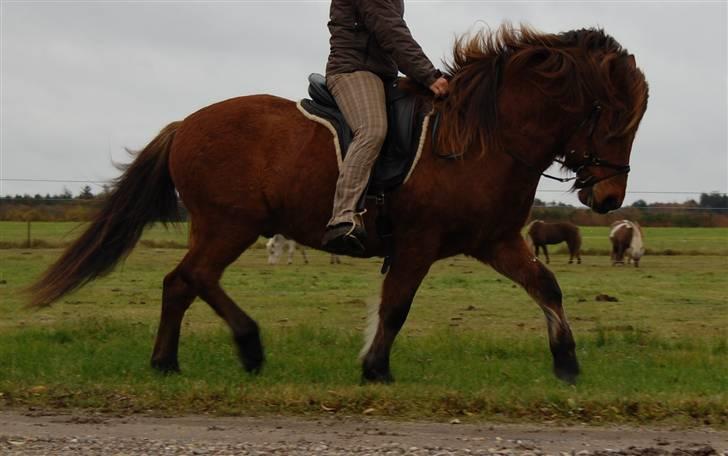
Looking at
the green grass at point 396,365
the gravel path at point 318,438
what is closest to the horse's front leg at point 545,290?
the green grass at point 396,365

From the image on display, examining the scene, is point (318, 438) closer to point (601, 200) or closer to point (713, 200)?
point (601, 200)

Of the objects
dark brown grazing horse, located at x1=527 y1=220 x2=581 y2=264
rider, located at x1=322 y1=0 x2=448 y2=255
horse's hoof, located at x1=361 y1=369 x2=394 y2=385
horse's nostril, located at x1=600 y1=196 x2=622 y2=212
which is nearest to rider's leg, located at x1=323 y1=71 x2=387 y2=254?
→ rider, located at x1=322 y1=0 x2=448 y2=255

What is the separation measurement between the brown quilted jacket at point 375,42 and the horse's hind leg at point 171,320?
220 centimetres

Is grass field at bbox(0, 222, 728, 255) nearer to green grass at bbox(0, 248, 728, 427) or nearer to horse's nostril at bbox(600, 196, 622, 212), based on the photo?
green grass at bbox(0, 248, 728, 427)

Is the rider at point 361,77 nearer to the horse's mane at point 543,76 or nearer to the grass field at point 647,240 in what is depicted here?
the horse's mane at point 543,76

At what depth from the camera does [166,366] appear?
891cm

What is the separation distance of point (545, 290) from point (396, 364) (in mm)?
1614

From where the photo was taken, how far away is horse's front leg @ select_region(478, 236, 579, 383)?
8.61m

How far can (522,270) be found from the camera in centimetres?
863

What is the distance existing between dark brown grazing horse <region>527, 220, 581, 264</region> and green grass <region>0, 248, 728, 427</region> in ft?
61.3

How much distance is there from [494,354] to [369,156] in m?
3.07

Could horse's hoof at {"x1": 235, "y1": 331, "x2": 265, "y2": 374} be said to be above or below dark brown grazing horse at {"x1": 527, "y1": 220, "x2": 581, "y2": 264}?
below

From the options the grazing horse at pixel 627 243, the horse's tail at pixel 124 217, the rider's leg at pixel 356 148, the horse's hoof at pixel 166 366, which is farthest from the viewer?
the grazing horse at pixel 627 243

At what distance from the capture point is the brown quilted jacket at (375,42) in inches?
329
